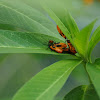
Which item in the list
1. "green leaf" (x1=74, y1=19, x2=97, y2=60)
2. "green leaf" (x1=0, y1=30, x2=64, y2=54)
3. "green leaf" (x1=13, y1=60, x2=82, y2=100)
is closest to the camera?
"green leaf" (x1=13, y1=60, x2=82, y2=100)

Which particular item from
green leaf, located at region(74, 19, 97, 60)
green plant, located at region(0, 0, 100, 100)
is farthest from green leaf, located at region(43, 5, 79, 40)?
green leaf, located at region(74, 19, 97, 60)

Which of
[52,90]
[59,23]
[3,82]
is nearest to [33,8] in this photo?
[59,23]

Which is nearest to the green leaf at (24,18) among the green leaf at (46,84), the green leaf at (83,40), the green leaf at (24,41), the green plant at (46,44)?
the green plant at (46,44)

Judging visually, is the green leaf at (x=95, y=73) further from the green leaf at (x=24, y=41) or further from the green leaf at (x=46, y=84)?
the green leaf at (x=24, y=41)

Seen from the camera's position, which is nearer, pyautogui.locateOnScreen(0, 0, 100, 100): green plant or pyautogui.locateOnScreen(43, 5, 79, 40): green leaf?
pyautogui.locateOnScreen(0, 0, 100, 100): green plant

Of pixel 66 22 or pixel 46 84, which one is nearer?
pixel 46 84

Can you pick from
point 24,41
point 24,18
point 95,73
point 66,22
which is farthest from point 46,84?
point 24,18

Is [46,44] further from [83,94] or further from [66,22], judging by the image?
[83,94]

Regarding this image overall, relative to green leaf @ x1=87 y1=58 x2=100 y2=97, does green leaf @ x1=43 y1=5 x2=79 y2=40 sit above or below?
above

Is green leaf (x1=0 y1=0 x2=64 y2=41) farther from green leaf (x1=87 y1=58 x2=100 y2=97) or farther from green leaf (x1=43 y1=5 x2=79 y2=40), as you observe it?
green leaf (x1=87 y1=58 x2=100 y2=97)
